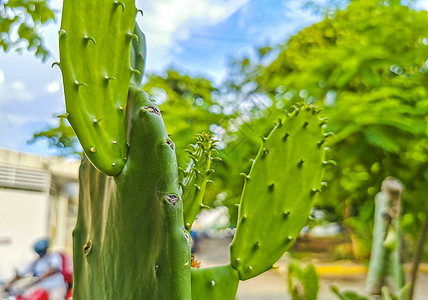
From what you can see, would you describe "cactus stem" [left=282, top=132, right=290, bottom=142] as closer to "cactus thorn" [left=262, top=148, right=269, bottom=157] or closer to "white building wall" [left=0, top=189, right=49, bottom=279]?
"cactus thorn" [left=262, top=148, right=269, bottom=157]

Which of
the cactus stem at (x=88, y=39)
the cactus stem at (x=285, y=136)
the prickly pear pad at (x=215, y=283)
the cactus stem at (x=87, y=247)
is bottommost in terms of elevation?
the prickly pear pad at (x=215, y=283)

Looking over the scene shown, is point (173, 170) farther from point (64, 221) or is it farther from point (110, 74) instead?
point (64, 221)

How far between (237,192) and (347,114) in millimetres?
839

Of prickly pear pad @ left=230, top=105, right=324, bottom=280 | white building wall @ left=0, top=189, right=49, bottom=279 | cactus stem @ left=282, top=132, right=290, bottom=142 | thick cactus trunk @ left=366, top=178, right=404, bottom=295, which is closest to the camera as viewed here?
prickly pear pad @ left=230, top=105, right=324, bottom=280

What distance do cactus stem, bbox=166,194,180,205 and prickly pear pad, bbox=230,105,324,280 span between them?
0.31 meters

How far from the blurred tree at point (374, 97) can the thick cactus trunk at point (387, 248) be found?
0.59m

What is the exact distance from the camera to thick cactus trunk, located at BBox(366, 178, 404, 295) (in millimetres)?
2115

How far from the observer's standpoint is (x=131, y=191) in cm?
91

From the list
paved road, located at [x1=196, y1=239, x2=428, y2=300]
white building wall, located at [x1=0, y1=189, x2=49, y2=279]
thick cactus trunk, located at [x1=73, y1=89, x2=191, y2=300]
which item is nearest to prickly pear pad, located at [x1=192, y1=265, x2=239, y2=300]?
thick cactus trunk, located at [x1=73, y1=89, x2=191, y2=300]

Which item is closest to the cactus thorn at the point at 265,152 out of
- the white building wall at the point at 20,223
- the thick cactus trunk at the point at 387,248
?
the thick cactus trunk at the point at 387,248

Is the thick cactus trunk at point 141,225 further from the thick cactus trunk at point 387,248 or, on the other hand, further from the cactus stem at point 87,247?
the thick cactus trunk at point 387,248

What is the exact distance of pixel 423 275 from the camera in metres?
12.3

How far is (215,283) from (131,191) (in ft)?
0.86

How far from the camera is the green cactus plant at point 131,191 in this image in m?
0.84
